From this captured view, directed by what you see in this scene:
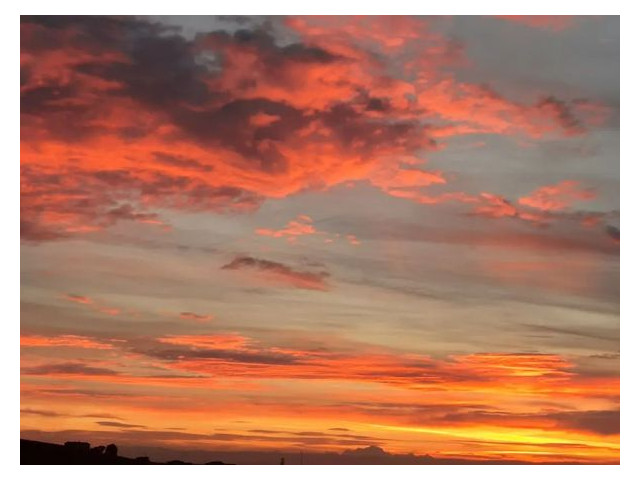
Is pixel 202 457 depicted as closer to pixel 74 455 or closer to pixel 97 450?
pixel 97 450

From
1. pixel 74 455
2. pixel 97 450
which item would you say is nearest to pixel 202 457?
pixel 97 450

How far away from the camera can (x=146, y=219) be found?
501 inches

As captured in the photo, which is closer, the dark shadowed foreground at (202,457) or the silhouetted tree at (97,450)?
the dark shadowed foreground at (202,457)

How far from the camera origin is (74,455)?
1229cm

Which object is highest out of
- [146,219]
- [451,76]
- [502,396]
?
[451,76]

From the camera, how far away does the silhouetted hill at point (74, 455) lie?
12203 mm

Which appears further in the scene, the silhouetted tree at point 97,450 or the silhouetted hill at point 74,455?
the silhouetted tree at point 97,450

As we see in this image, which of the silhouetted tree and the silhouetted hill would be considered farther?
the silhouetted tree

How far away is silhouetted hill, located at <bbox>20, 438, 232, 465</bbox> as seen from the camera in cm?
1220

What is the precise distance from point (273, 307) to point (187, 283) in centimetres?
113

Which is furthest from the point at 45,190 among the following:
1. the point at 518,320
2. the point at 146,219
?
the point at 518,320

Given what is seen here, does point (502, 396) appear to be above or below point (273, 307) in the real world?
below

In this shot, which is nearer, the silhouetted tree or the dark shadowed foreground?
the dark shadowed foreground
